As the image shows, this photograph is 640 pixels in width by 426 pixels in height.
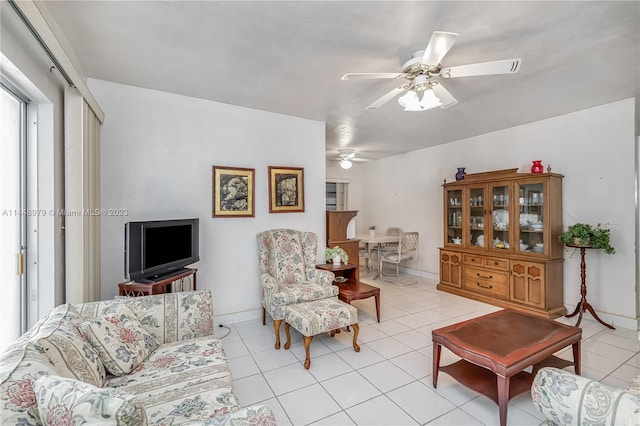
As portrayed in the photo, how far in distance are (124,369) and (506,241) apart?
4.49 meters

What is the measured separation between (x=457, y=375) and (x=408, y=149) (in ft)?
14.8

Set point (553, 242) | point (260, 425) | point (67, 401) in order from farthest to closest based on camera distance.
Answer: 1. point (553, 242)
2. point (260, 425)
3. point (67, 401)

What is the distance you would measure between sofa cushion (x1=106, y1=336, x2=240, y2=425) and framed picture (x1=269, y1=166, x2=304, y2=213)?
2.11 meters

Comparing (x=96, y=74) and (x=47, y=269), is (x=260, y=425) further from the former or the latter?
(x=96, y=74)

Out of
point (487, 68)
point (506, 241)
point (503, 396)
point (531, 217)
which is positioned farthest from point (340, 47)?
point (506, 241)

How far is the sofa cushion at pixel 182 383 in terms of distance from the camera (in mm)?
1297

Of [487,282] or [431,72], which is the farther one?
[487,282]

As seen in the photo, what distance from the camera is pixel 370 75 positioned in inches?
80.5

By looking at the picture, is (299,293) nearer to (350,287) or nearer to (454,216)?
(350,287)

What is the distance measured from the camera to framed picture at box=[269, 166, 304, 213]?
12.2 feet

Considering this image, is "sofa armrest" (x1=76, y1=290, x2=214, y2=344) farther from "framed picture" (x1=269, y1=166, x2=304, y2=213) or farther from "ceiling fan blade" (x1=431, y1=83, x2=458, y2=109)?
"ceiling fan blade" (x1=431, y1=83, x2=458, y2=109)

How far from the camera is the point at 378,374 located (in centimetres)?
238

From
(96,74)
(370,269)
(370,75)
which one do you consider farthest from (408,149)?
(96,74)

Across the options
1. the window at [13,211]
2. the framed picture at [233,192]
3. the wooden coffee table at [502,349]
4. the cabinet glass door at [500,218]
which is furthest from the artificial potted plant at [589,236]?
the window at [13,211]
